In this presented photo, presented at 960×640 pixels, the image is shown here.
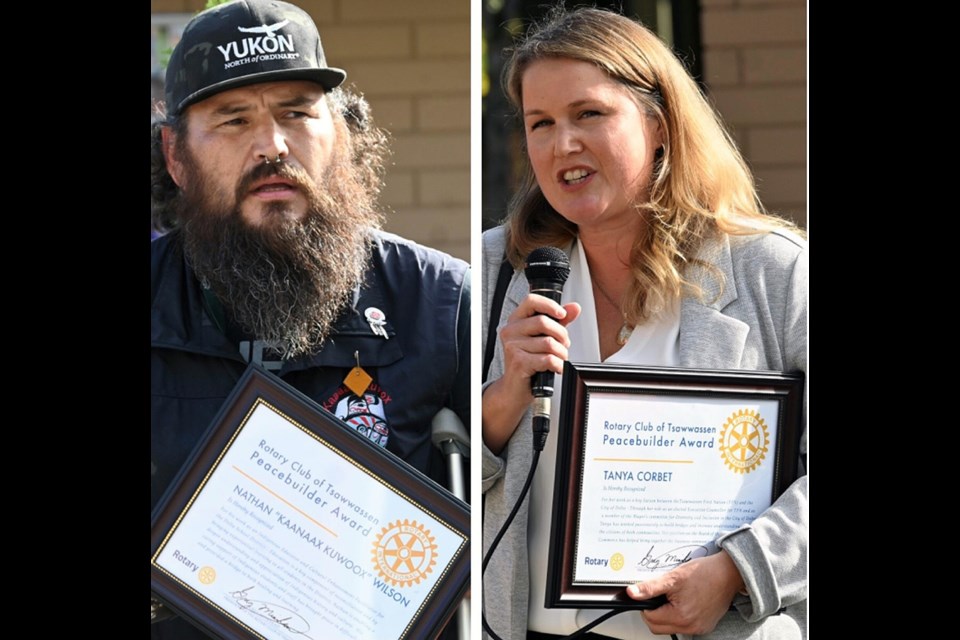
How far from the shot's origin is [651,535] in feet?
8.75

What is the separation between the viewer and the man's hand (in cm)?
260

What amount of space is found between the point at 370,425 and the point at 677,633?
0.86 m

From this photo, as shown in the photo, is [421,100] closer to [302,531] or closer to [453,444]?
[453,444]

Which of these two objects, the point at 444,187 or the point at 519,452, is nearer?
the point at 519,452

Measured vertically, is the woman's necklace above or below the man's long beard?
below

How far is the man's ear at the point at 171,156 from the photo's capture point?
2844 millimetres

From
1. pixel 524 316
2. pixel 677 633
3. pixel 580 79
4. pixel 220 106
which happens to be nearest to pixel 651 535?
pixel 677 633

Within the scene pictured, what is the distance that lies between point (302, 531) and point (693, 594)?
0.92 m

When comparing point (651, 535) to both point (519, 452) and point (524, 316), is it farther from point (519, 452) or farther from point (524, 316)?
point (524, 316)

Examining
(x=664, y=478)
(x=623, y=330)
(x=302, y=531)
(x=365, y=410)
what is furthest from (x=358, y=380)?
(x=664, y=478)

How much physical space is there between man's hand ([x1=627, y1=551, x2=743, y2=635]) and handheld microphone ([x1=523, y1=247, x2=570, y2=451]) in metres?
0.42

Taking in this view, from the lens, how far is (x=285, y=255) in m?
2.85

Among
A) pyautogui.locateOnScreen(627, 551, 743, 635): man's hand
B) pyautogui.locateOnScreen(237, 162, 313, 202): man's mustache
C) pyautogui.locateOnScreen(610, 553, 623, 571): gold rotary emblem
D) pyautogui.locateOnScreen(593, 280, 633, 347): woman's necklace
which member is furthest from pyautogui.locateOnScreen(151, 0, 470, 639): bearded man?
pyautogui.locateOnScreen(627, 551, 743, 635): man's hand
